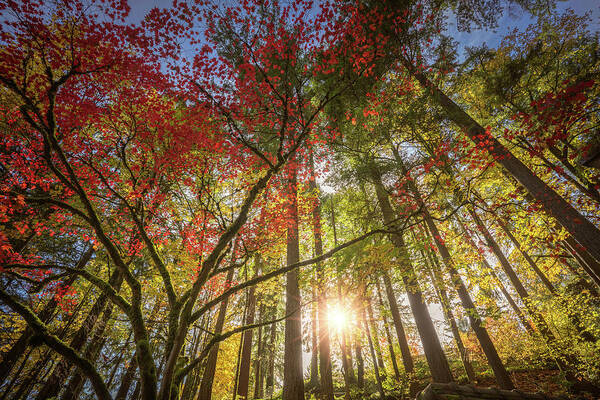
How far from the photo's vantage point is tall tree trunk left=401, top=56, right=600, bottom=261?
5.01m

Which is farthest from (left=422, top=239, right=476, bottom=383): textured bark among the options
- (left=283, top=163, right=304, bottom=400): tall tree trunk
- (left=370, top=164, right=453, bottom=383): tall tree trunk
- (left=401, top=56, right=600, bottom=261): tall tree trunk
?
(left=283, top=163, right=304, bottom=400): tall tree trunk

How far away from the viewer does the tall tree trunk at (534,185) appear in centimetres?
501

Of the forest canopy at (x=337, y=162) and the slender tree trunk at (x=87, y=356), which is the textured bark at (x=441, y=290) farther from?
the slender tree trunk at (x=87, y=356)

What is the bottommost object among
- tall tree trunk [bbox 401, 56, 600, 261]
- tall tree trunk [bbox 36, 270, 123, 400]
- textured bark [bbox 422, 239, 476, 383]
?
tall tree trunk [bbox 36, 270, 123, 400]

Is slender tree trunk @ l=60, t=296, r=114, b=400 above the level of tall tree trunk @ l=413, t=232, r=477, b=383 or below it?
below

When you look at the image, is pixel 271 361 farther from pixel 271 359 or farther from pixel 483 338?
pixel 483 338

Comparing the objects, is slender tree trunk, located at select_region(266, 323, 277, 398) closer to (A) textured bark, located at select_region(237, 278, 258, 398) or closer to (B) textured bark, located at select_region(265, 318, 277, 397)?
(B) textured bark, located at select_region(265, 318, 277, 397)

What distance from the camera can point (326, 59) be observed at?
7039 mm

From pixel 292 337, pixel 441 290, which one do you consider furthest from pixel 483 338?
pixel 292 337

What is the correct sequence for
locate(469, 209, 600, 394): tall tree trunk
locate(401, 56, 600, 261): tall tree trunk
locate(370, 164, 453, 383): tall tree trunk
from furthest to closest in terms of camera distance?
locate(469, 209, 600, 394): tall tree trunk → locate(370, 164, 453, 383): tall tree trunk → locate(401, 56, 600, 261): tall tree trunk

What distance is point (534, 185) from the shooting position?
5.77m

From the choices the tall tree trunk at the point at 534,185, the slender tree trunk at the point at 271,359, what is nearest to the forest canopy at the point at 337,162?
the tall tree trunk at the point at 534,185

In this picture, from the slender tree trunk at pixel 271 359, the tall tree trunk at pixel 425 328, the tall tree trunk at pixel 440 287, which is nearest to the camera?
the tall tree trunk at pixel 425 328

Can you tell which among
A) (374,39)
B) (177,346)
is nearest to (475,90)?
(374,39)
